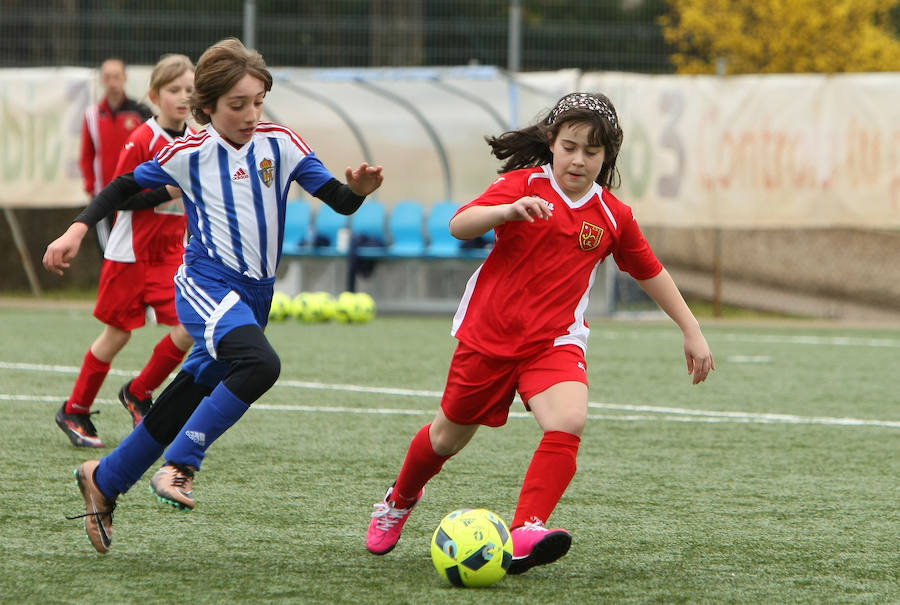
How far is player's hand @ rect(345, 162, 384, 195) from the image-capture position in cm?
403

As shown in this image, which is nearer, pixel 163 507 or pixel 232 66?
pixel 232 66

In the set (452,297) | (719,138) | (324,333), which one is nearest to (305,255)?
(452,297)

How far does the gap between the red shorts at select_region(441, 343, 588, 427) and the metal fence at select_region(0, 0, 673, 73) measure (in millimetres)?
11009

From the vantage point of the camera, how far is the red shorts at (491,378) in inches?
152

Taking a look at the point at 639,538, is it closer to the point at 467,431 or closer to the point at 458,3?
the point at 467,431

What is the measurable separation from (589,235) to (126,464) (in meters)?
1.53

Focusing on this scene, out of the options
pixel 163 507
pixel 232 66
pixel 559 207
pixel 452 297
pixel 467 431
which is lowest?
pixel 452 297

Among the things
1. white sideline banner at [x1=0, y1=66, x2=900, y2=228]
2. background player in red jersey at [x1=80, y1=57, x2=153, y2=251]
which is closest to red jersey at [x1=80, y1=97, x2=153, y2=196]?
background player in red jersey at [x1=80, y1=57, x2=153, y2=251]

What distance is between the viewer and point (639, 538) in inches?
167

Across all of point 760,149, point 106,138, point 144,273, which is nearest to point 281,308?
point 106,138

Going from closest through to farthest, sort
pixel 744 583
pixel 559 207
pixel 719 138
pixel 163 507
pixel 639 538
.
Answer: pixel 744 583 → pixel 559 207 → pixel 639 538 → pixel 163 507 → pixel 719 138

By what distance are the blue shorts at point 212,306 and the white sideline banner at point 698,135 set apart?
10.4 meters

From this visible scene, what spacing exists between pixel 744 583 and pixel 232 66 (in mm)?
2113

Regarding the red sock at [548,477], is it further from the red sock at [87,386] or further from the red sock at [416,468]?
the red sock at [87,386]
